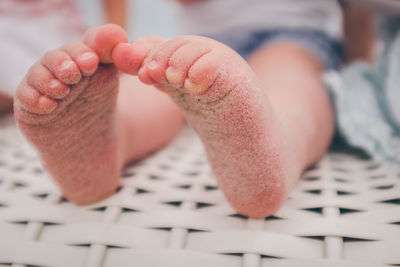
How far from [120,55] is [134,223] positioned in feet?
0.64

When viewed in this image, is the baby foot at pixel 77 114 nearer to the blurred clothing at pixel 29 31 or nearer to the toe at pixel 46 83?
the toe at pixel 46 83

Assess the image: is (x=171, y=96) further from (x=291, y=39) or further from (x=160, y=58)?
(x=291, y=39)

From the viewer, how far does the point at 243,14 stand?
2.89 ft

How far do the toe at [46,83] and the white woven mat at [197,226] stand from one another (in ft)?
0.51

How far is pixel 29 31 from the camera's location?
0.78 m

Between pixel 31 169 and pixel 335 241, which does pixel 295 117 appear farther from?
pixel 31 169

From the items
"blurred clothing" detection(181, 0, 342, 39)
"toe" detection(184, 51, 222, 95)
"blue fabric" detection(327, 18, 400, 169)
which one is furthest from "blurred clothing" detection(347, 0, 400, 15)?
"toe" detection(184, 51, 222, 95)

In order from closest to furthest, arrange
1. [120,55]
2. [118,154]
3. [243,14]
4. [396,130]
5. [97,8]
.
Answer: [120,55], [118,154], [396,130], [243,14], [97,8]

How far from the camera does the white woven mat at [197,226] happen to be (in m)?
0.34

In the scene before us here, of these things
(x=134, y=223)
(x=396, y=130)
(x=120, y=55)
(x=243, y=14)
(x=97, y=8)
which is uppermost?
(x=97, y=8)

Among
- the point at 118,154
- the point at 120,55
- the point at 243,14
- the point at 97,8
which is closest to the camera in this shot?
the point at 120,55

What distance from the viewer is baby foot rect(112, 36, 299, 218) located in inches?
12.3

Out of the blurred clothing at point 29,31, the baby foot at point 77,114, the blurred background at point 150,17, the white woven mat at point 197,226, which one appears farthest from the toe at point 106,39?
the blurred background at point 150,17

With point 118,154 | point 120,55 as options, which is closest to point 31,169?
point 118,154
